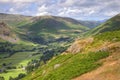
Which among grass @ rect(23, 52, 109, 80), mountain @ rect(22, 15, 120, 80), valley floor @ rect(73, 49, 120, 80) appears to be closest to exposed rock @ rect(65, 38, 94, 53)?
mountain @ rect(22, 15, 120, 80)

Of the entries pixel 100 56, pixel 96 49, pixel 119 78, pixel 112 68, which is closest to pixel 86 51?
pixel 96 49

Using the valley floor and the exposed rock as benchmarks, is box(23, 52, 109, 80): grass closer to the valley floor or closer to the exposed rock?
the valley floor

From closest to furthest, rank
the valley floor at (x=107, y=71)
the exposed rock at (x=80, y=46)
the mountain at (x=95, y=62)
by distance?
the valley floor at (x=107, y=71) → the mountain at (x=95, y=62) → the exposed rock at (x=80, y=46)

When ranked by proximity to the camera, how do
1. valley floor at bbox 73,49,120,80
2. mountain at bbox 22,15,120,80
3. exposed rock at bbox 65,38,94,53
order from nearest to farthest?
valley floor at bbox 73,49,120,80
mountain at bbox 22,15,120,80
exposed rock at bbox 65,38,94,53

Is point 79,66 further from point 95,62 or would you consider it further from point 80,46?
point 80,46

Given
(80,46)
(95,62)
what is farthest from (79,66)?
(80,46)

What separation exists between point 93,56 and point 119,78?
23.5 meters

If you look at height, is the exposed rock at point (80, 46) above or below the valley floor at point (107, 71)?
above

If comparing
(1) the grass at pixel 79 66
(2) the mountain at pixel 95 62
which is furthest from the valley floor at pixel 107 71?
(1) the grass at pixel 79 66

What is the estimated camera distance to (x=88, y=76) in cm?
8031

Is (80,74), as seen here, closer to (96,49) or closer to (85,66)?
(85,66)

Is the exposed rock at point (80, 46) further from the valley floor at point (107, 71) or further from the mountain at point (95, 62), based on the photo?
the valley floor at point (107, 71)

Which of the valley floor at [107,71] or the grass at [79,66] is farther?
the grass at [79,66]

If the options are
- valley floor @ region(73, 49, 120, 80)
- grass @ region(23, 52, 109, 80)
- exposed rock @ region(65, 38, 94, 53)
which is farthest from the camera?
exposed rock @ region(65, 38, 94, 53)
